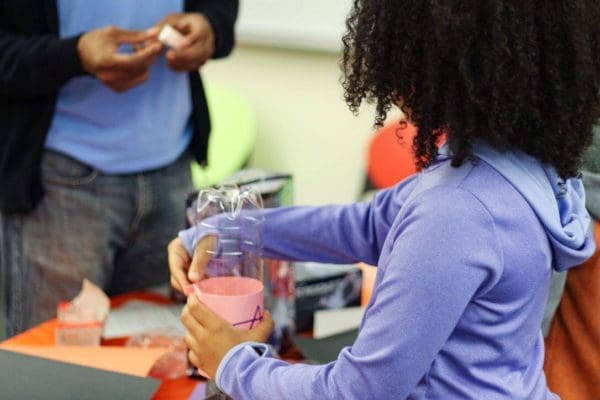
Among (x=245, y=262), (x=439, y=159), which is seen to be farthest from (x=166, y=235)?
(x=439, y=159)

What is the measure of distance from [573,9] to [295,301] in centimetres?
75

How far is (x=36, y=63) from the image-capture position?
150 centimetres

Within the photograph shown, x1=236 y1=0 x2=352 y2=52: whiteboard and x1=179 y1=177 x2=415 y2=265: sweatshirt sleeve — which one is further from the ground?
x1=236 y1=0 x2=352 y2=52: whiteboard

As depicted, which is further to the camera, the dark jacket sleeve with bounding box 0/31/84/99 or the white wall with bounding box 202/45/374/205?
the white wall with bounding box 202/45/374/205

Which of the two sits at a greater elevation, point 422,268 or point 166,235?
point 422,268

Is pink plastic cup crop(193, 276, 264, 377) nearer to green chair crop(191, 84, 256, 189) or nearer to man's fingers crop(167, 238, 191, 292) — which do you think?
man's fingers crop(167, 238, 191, 292)

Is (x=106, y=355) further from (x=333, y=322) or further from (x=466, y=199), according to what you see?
(x=466, y=199)

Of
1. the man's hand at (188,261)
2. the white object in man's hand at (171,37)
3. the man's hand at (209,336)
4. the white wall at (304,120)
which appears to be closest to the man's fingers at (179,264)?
the man's hand at (188,261)

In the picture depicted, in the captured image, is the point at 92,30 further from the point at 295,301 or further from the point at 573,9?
the point at 573,9

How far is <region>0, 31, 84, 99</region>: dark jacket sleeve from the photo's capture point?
4.91ft

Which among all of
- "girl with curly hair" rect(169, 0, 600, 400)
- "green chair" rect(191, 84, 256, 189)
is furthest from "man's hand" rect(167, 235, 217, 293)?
"green chair" rect(191, 84, 256, 189)

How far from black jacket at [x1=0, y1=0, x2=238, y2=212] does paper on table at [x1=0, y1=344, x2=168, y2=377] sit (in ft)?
1.21

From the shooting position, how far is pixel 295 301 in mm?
1438

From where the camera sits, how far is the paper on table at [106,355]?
1.26m
